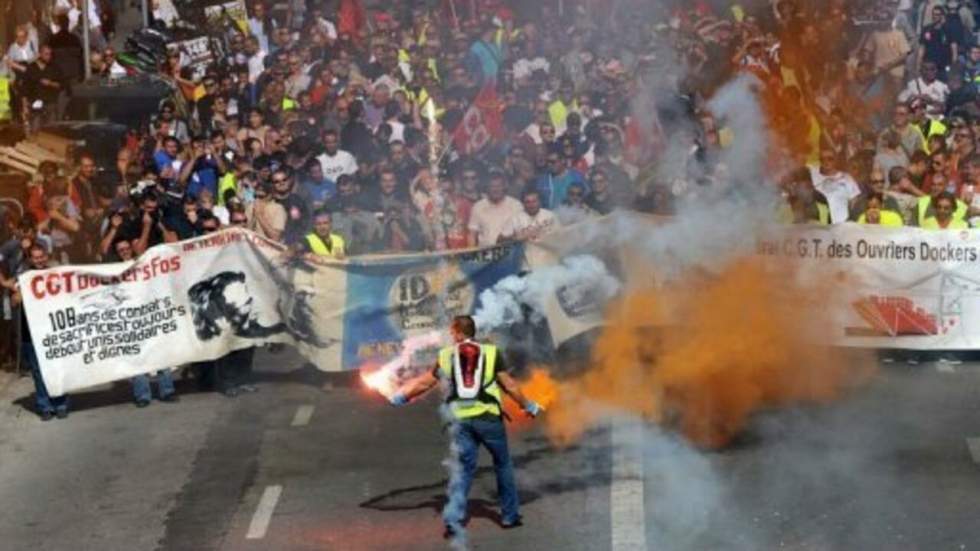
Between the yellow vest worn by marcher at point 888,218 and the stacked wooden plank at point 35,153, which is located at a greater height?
the stacked wooden plank at point 35,153

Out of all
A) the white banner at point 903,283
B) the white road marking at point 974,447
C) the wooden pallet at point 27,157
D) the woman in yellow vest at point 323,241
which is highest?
the wooden pallet at point 27,157

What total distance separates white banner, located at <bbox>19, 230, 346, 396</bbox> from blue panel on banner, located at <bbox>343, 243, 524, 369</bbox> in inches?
5.9

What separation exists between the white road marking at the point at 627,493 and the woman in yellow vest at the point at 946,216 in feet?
14.1

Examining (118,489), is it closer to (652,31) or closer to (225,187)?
(225,187)

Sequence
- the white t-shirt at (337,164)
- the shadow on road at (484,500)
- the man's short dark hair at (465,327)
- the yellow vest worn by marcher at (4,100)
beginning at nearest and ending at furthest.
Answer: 1. the man's short dark hair at (465,327)
2. the shadow on road at (484,500)
3. the white t-shirt at (337,164)
4. the yellow vest worn by marcher at (4,100)

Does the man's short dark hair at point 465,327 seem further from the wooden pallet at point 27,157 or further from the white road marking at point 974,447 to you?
the wooden pallet at point 27,157

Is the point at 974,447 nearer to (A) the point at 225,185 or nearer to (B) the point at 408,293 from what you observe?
(B) the point at 408,293

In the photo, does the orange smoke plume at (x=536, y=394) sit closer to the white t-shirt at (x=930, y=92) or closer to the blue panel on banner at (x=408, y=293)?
the blue panel on banner at (x=408, y=293)

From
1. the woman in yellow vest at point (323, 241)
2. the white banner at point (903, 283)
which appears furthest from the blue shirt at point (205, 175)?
the white banner at point (903, 283)

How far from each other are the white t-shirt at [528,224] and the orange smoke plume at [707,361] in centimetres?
114

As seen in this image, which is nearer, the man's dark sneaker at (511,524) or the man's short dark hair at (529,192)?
the man's dark sneaker at (511,524)

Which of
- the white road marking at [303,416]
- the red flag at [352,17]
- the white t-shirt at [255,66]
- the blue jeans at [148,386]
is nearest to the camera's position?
the white road marking at [303,416]

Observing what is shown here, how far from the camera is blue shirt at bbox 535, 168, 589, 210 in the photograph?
65.0 feet

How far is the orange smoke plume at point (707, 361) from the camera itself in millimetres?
16531
